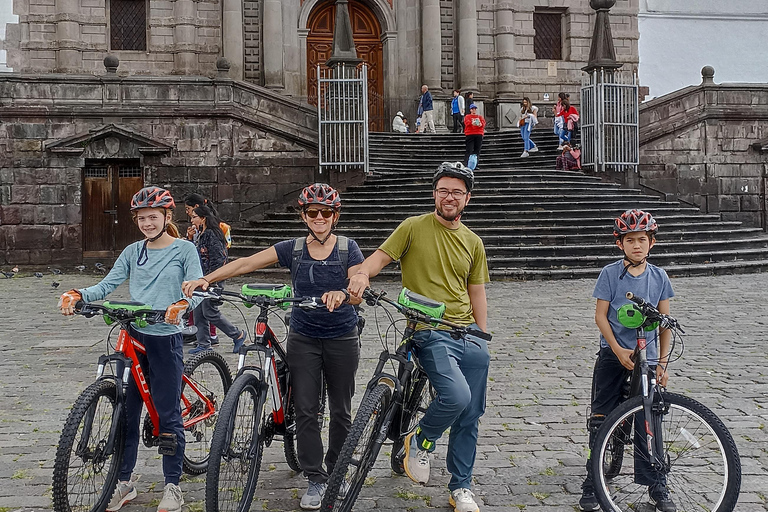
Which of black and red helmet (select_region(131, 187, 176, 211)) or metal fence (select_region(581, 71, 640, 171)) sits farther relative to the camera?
metal fence (select_region(581, 71, 640, 171))

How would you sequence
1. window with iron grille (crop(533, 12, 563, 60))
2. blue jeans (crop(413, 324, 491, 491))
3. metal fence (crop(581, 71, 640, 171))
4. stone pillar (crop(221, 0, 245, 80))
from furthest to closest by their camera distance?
window with iron grille (crop(533, 12, 563, 60)), stone pillar (crop(221, 0, 245, 80)), metal fence (crop(581, 71, 640, 171)), blue jeans (crop(413, 324, 491, 491))

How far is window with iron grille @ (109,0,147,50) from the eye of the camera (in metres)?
24.2

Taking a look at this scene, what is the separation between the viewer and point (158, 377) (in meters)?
4.34

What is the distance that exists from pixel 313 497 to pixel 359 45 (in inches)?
902

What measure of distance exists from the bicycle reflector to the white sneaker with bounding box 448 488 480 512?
0.94 meters

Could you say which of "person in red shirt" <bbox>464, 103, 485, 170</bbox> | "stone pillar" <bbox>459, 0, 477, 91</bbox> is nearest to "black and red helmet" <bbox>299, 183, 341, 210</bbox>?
"person in red shirt" <bbox>464, 103, 485, 170</bbox>

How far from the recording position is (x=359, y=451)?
388 cm

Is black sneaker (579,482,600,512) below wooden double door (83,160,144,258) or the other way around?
below

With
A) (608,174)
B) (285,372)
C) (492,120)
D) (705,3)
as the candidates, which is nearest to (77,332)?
(285,372)

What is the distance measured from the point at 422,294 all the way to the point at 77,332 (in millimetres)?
6720

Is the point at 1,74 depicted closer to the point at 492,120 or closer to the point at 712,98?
the point at 492,120

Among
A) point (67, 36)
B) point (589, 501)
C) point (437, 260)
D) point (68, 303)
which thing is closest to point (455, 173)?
point (437, 260)

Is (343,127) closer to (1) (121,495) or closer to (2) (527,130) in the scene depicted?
(2) (527,130)

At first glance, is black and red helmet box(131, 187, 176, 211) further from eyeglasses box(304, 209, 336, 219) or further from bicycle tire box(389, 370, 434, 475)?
bicycle tire box(389, 370, 434, 475)
